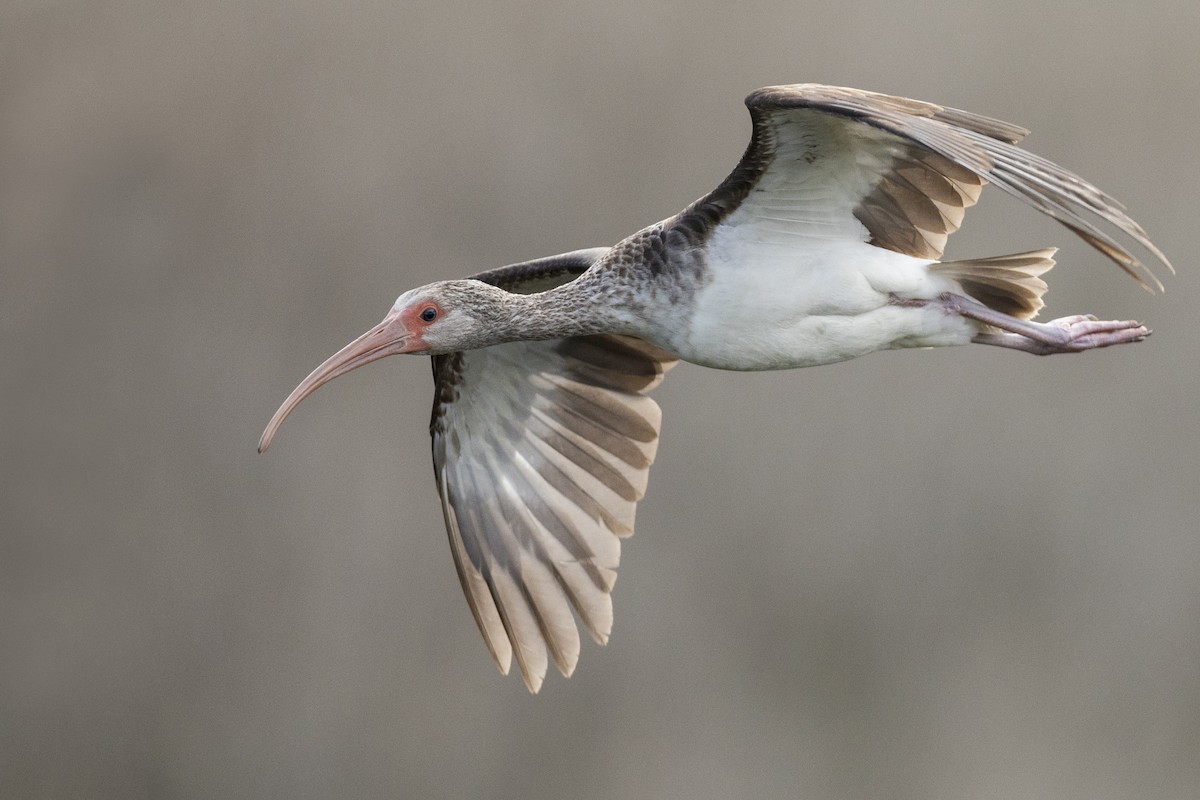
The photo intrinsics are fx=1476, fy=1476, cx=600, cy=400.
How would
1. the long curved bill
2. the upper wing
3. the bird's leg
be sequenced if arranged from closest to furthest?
the upper wing → the bird's leg → the long curved bill

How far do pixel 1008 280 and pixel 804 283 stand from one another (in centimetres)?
72

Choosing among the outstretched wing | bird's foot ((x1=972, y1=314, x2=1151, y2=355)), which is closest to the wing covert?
the outstretched wing

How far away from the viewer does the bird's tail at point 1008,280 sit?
182 inches

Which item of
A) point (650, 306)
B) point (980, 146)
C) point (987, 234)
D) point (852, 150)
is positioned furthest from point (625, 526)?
point (987, 234)

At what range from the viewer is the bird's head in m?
4.78

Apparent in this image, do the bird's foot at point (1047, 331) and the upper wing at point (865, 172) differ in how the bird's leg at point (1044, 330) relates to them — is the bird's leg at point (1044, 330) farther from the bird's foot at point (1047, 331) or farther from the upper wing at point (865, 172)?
the upper wing at point (865, 172)

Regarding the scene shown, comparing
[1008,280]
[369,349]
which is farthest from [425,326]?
[1008,280]

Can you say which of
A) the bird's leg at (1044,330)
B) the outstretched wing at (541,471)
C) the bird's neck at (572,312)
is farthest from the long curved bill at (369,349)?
the bird's leg at (1044,330)

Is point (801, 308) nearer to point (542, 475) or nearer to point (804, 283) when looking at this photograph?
point (804, 283)

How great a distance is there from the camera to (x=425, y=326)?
4.79 meters

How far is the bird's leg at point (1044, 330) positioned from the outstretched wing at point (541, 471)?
1296mm

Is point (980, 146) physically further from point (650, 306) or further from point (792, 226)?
point (650, 306)

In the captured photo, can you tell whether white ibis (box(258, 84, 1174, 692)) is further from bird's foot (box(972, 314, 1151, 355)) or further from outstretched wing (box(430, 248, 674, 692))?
outstretched wing (box(430, 248, 674, 692))

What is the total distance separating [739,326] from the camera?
442 centimetres
